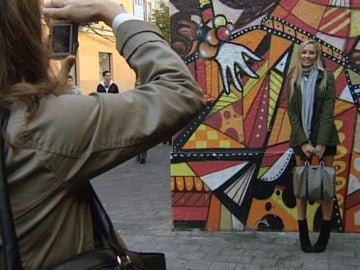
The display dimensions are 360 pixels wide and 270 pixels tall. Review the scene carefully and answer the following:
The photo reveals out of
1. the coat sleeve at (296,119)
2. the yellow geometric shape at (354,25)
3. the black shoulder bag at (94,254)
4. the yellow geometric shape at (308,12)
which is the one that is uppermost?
the yellow geometric shape at (308,12)

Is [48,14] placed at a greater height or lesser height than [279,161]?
greater

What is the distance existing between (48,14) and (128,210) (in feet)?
18.2

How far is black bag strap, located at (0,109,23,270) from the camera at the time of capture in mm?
1113

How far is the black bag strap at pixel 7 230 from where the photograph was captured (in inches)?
43.8

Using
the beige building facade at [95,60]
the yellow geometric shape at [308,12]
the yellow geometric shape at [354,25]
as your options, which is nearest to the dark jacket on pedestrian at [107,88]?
the beige building facade at [95,60]

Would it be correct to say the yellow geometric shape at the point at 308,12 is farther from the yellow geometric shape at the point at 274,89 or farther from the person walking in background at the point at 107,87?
the person walking in background at the point at 107,87

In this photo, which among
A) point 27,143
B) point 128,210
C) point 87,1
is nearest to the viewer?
point 27,143

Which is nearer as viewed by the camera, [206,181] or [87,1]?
[87,1]

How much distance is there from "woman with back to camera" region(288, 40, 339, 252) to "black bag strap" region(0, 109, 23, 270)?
3.83 meters

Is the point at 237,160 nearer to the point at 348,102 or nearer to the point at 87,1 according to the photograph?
the point at 348,102

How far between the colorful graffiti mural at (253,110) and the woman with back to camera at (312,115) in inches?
17.6

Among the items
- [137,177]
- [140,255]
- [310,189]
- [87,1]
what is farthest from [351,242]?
[137,177]

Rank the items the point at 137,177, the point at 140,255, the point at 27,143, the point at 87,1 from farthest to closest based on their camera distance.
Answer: the point at 137,177 → the point at 140,255 → the point at 87,1 → the point at 27,143

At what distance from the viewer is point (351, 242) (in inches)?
197
